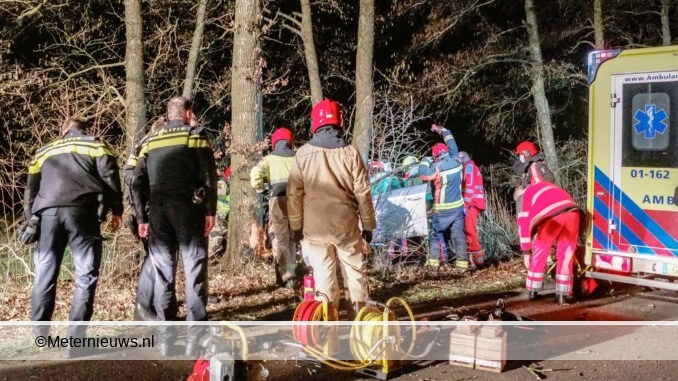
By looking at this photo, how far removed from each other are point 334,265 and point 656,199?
152 inches

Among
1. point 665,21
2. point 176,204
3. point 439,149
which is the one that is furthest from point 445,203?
point 665,21

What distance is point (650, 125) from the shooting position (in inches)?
311

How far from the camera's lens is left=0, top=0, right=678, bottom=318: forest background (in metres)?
10.1

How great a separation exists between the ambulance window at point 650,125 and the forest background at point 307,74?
3717mm

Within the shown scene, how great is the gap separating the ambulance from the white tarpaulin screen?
9.27 ft

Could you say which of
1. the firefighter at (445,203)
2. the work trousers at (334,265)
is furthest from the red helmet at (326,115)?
the firefighter at (445,203)

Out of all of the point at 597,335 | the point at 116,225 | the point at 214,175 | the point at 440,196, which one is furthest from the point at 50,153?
the point at 440,196

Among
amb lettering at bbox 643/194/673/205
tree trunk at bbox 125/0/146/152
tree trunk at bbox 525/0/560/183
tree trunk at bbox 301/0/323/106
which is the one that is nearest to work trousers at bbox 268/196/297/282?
tree trunk at bbox 125/0/146/152

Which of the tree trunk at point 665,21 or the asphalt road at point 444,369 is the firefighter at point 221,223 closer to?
the asphalt road at point 444,369

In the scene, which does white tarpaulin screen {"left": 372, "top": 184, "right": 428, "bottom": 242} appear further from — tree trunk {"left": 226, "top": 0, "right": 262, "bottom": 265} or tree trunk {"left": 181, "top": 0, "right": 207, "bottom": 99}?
tree trunk {"left": 181, "top": 0, "right": 207, "bottom": 99}

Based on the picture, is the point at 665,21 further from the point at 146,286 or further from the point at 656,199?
the point at 146,286

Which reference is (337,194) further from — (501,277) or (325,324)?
(501,277)

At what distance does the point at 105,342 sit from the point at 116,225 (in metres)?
1.03

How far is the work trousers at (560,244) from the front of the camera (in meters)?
8.33
